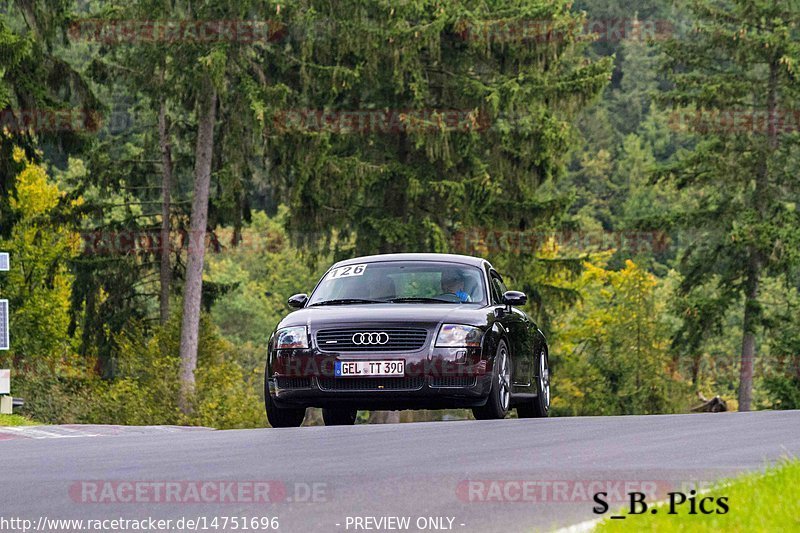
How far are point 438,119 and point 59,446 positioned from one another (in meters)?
29.7

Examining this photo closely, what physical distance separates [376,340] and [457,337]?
78 cm

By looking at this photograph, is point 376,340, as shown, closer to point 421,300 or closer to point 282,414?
point 421,300

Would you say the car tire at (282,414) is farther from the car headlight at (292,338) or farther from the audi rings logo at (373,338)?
the audi rings logo at (373,338)

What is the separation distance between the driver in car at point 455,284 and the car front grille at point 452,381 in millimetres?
1442

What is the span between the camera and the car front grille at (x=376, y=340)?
1559 centimetres

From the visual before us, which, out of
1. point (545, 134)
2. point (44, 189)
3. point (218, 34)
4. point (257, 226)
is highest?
point (218, 34)

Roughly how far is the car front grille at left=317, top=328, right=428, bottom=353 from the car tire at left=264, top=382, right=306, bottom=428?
975 millimetres

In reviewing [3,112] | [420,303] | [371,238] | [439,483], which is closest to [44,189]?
[371,238]

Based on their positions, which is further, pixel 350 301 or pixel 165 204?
pixel 165 204

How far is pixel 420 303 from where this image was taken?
655 inches

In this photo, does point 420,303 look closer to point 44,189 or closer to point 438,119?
point 438,119

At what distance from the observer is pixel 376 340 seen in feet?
51.1

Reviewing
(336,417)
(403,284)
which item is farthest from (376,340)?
(336,417)

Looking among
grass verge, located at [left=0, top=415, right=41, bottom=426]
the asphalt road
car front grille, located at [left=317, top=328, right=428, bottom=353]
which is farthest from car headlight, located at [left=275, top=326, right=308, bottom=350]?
grass verge, located at [left=0, top=415, right=41, bottom=426]
